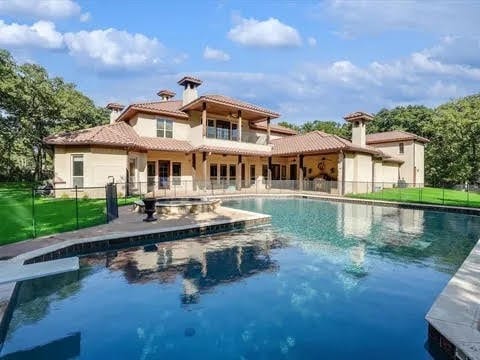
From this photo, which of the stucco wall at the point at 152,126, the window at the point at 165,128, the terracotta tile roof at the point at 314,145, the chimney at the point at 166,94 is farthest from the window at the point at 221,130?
the chimney at the point at 166,94

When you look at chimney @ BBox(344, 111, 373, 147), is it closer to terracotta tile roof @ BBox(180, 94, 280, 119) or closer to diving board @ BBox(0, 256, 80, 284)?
terracotta tile roof @ BBox(180, 94, 280, 119)

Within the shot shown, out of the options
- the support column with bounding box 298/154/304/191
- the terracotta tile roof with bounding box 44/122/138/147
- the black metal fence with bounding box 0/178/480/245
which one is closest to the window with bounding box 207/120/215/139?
the black metal fence with bounding box 0/178/480/245

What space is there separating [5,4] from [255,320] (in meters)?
25.2

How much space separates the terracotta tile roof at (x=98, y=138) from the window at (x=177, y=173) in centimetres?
420

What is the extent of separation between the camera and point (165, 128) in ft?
80.8

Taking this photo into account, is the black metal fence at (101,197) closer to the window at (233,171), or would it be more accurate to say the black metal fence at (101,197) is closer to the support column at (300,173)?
the support column at (300,173)

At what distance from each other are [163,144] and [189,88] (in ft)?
18.8

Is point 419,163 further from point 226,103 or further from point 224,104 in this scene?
point 224,104

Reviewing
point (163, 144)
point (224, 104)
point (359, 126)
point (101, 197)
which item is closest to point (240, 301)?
point (101, 197)

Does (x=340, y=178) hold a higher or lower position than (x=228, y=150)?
lower

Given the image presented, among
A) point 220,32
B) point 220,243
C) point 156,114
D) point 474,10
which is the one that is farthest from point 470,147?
point 220,243

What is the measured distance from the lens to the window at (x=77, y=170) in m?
19.0

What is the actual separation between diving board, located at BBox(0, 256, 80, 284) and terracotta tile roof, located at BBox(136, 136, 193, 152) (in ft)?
49.0

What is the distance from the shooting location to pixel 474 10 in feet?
53.1
